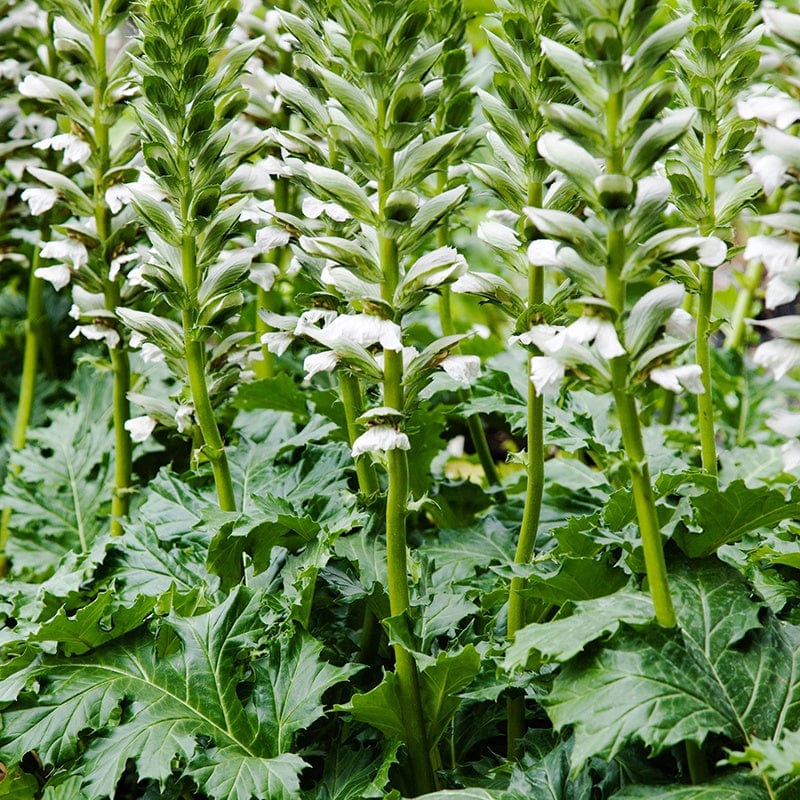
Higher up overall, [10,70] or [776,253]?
[10,70]

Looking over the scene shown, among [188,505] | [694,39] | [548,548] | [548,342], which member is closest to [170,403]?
[188,505]

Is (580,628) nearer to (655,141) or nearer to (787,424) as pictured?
(787,424)

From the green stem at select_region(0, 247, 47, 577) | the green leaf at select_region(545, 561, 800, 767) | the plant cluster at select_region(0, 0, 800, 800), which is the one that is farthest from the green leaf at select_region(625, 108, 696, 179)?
the green stem at select_region(0, 247, 47, 577)

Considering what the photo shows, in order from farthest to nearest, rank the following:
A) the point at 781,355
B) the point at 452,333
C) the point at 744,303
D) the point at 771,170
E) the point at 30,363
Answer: the point at 744,303
the point at 30,363
the point at 452,333
the point at 781,355
the point at 771,170

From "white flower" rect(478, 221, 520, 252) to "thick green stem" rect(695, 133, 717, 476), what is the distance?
53 centimetres

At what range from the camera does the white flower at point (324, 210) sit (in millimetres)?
1999

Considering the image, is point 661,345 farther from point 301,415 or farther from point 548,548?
point 301,415

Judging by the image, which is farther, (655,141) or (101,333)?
(101,333)

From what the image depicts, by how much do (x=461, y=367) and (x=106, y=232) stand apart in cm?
162

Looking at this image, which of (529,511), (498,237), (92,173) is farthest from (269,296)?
(529,511)

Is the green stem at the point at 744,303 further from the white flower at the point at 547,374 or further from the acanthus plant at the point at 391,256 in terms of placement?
the white flower at the point at 547,374

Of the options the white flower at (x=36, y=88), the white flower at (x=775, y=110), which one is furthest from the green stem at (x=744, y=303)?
the white flower at (x=36, y=88)

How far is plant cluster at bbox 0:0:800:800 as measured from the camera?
168cm

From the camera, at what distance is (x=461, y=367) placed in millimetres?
1904
